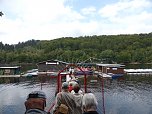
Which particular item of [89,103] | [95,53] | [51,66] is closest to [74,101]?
[89,103]

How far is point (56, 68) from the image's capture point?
75.4m

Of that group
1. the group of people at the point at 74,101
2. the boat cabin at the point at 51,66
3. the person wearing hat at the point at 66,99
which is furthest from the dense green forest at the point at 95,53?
the person wearing hat at the point at 66,99

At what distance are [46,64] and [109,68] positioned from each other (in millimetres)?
16847

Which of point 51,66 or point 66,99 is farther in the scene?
point 51,66

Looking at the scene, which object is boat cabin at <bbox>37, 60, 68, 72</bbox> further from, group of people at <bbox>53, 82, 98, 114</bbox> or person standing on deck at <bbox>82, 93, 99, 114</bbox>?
person standing on deck at <bbox>82, 93, 99, 114</bbox>

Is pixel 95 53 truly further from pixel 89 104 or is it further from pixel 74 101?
pixel 89 104

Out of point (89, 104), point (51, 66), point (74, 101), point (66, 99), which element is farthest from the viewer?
point (51, 66)

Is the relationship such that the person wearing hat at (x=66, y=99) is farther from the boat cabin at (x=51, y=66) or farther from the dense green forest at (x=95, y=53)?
the dense green forest at (x=95, y=53)

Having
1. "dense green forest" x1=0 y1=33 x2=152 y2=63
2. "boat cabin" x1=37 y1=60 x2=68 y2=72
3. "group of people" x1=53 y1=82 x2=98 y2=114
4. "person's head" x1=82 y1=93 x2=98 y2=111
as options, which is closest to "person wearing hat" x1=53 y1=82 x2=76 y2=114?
"group of people" x1=53 y1=82 x2=98 y2=114

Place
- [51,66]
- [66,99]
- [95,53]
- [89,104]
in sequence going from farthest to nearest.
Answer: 1. [95,53]
2. [51,66]
3. [66,99]
4. [89,104]

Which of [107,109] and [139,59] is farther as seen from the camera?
[139,59]

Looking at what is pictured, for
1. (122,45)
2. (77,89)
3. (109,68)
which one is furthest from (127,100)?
(122,45)

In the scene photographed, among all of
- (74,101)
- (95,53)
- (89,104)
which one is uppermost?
(89,104)

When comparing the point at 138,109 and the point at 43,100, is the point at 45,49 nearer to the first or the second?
the point at 138,109
